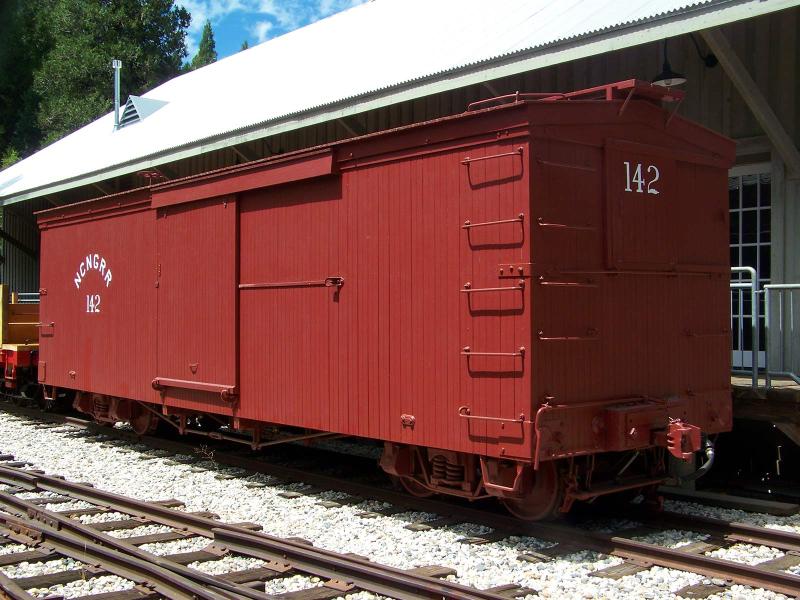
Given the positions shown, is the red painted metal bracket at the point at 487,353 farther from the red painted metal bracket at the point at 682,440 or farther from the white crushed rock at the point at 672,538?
the white crushed rock at the point at 672,538

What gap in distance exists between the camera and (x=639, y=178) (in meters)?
6.71

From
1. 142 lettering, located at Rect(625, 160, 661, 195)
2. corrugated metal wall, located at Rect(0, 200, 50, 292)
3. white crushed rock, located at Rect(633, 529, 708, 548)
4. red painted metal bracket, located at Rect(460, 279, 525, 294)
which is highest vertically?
corrugated metal wall, located at Rect(0, 200, 50, 292)

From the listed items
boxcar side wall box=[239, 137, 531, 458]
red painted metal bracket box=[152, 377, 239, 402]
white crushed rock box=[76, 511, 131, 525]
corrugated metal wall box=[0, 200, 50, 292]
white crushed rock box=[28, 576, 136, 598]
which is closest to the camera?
white crushed rock box=[28, 576, 136, 598]

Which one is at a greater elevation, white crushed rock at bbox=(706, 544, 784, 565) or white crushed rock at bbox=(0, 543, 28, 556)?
white crushed rock at bbox=(706, 544, 784, 565)

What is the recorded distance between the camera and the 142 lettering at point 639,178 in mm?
6621

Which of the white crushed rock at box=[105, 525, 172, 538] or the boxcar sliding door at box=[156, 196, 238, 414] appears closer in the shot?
the white crushed rock at box=[105, 525, 172, 538]

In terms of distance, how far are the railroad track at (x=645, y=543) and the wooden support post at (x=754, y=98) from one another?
168 inches

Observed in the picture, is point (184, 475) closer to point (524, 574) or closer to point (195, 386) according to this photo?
point (195, 386)

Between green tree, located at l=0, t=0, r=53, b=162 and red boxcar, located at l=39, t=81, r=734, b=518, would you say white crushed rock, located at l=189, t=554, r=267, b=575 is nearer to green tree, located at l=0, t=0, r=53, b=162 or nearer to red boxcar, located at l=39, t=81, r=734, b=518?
red boxcar, located at l=39, t=81, r=734, b=518

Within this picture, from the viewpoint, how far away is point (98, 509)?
743cm

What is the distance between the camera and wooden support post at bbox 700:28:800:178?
794cm

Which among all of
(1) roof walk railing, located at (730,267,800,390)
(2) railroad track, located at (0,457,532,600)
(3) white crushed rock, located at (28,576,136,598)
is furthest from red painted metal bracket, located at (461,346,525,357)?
(1) roof walk railing, located at (730,267,800,390)

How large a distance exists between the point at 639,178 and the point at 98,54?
4455 cm

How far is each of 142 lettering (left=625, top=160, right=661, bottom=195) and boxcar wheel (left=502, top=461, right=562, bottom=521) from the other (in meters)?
2.37
